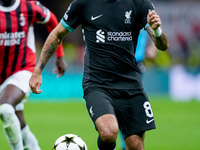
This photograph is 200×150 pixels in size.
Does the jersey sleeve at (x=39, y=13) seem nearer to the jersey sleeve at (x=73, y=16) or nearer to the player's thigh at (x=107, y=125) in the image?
the jersey sleeve at (x=73, y=16)

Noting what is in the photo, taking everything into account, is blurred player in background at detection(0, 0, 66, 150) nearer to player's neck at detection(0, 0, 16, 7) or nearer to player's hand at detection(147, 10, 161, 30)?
player's neck at detection(0, 0, 16, 7)

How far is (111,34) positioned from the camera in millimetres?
5480

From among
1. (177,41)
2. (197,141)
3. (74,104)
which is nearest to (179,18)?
(177,41)

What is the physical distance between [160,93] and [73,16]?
1317 centimetres

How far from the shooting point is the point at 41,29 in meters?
28.7

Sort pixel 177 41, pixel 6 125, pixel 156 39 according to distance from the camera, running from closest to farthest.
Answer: pixel 156 39 → pixel 6 125 → pixel 177 41

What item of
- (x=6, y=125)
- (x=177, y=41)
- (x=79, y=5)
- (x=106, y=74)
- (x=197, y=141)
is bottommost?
(x=177, y=41)

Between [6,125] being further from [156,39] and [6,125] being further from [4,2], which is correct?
[156,39]

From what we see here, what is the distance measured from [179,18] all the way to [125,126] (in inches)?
814

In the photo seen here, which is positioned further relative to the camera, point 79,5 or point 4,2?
point 4,2

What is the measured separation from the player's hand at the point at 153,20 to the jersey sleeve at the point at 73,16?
2.94 feet

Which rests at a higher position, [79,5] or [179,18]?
[79,5]

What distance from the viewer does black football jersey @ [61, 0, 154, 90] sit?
5.48m

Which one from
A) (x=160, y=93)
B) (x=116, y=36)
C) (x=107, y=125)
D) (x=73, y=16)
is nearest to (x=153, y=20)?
(x=116, y=36)
